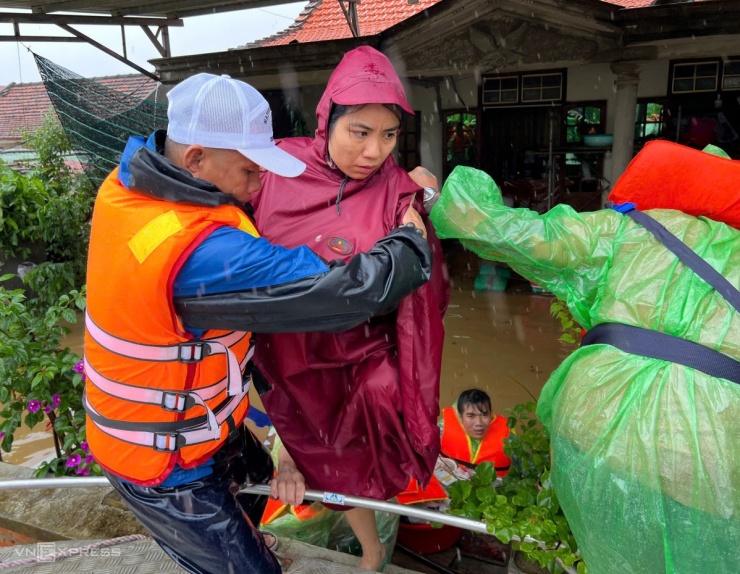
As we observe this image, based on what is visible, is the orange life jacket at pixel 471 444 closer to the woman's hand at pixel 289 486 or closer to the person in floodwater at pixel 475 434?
the person in floodwater at pixel 475 434

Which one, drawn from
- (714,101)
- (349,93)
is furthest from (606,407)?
(714,101)

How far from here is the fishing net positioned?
7.70m

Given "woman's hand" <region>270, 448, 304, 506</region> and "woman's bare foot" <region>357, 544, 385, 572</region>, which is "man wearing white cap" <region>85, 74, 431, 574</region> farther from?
"woman's bare foot" <region>357, 544, 385, 572</region>

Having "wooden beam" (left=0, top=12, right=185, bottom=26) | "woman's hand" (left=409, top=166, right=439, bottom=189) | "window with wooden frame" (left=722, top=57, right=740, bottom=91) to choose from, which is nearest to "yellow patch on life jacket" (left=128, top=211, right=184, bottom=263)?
"woman's hand" (left=409, top=166, right=439, bottom=189)

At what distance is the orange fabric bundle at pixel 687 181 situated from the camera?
70.8 inches

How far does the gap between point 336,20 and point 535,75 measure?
3.45 meters

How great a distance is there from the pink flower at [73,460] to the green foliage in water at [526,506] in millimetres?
1890

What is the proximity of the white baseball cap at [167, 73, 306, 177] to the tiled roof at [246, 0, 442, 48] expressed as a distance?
25.2ft

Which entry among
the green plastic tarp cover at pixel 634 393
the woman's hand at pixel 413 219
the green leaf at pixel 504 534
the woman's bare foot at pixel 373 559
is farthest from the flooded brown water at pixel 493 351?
the woman's hand at pixel 413 219

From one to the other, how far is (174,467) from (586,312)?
1.31m

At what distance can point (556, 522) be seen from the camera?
2018mm

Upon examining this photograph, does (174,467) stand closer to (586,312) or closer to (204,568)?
(204,568)

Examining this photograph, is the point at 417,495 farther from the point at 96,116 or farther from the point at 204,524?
the point at 96,116

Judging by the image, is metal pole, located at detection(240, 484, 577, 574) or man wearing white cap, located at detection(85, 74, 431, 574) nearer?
man wearing white cap, located at detection(85, 74, 431, 574)
